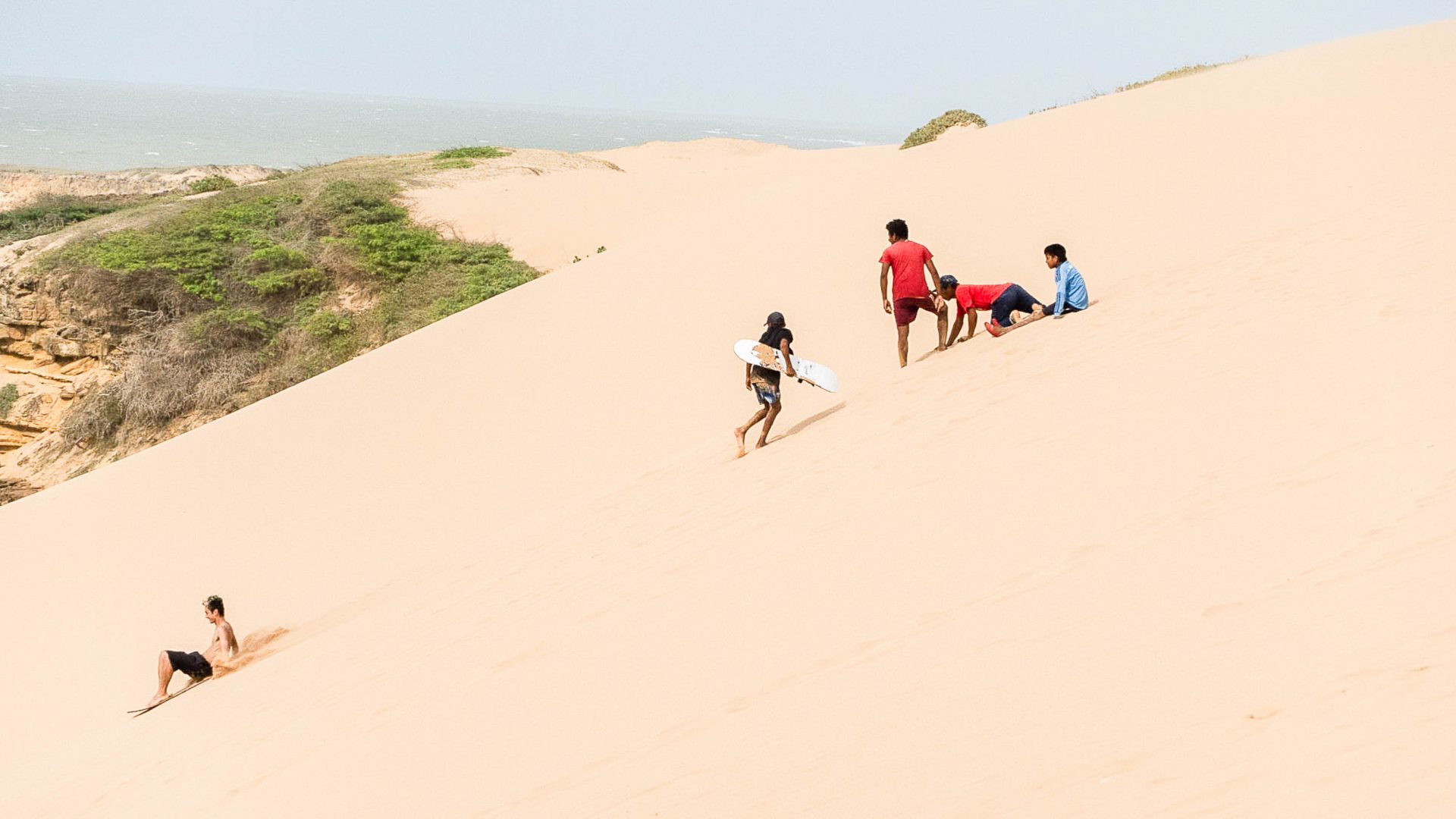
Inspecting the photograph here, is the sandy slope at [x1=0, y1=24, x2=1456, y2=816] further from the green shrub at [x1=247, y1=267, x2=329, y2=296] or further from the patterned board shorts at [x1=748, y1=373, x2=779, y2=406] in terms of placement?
the green shrub at [x1=247, y1=267, x2=329, y2=296]

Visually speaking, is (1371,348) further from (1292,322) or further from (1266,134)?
(1266,134)

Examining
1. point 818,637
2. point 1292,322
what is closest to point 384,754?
point 818,637

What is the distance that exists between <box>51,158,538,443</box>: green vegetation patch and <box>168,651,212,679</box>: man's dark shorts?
32.0 ft

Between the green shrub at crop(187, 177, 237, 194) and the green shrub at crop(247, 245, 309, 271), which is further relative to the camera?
the green shrub at crop(187, 177, 237, 194)

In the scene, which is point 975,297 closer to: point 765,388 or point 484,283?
point 765,388

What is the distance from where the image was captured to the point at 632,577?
5.10 metres

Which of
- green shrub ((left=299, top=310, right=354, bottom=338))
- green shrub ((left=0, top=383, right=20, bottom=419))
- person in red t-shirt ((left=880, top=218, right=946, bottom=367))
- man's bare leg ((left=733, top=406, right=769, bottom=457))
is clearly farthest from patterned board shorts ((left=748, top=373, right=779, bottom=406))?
green shrub ((left=0, top=383, right=20, bottom=419))

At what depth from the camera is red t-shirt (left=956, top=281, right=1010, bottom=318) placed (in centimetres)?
827

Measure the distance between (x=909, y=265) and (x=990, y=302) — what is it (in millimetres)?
1121

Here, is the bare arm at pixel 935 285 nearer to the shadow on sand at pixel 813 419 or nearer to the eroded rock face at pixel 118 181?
the shadow on sand at pixel 813 419

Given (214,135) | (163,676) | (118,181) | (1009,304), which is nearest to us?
(163,676)

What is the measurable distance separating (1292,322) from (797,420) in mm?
3911

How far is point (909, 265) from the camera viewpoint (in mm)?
7609

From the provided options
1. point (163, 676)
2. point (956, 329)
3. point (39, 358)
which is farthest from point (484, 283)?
point (163, 676)
